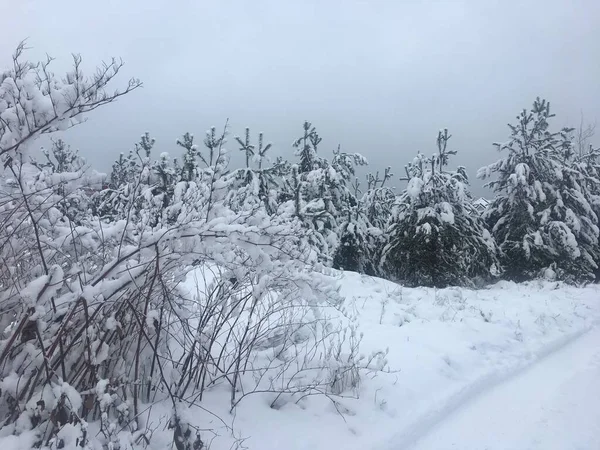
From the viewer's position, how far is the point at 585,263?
1510 cm

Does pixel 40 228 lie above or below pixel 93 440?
above

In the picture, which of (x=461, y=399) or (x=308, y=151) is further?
(x=308, y=151)

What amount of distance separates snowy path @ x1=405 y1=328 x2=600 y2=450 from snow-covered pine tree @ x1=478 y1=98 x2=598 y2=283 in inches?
391

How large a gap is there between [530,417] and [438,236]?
997cm

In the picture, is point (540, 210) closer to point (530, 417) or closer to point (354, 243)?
point (354, 243)

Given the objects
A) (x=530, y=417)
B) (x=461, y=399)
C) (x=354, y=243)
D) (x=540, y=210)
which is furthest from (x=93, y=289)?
(x=540, y=210)

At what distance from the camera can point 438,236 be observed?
1369cm

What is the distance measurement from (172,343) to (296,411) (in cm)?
120

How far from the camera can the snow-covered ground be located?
3.53m

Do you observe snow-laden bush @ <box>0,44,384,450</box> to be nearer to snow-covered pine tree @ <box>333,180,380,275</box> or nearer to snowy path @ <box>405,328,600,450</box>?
snowy path @ <box>405,328,600,450</box>

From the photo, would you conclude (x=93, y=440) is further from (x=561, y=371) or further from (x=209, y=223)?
(x=561, y=371)

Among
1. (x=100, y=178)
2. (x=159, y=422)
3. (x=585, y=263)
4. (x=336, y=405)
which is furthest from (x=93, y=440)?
(x=585, y=263)

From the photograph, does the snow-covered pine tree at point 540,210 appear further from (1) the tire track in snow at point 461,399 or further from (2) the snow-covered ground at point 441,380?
(1) the tire track in snow at point 461,399

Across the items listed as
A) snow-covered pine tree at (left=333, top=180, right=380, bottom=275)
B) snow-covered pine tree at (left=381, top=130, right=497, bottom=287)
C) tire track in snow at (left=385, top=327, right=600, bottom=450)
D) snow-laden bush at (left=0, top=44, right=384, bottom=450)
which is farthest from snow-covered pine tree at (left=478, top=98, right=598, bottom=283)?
snow-laden bush at (left=0, top=44, right=384, bottom=450)
